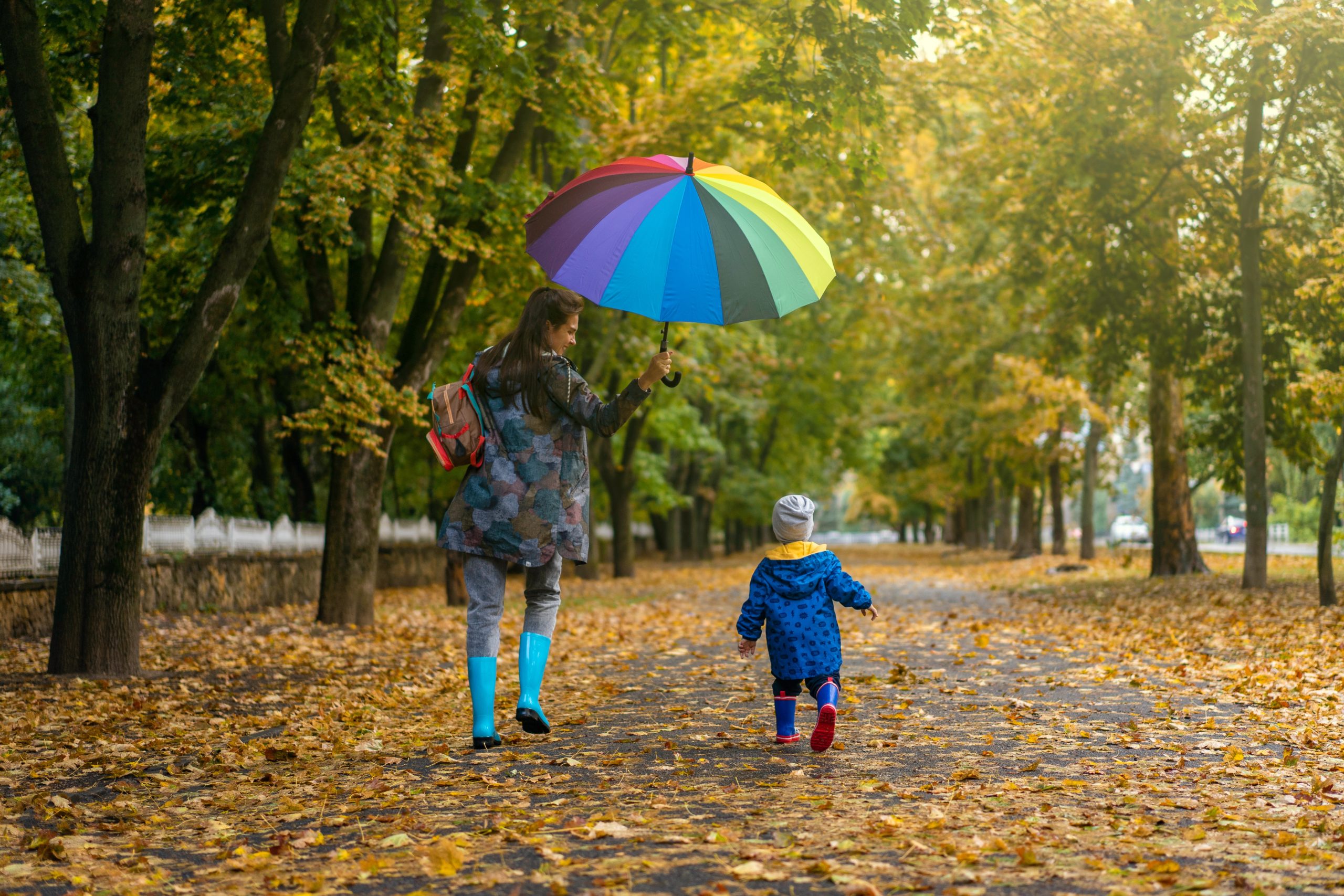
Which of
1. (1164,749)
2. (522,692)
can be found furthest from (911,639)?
(522,692)

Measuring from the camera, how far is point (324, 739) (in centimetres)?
623

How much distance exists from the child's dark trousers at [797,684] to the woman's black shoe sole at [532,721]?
1116mm

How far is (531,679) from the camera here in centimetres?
560

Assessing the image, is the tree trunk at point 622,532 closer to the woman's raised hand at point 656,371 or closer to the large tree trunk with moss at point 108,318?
the large tree trunk with moss at point 108,318

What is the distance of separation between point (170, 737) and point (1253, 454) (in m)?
13.4

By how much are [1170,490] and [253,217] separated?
54.2ft

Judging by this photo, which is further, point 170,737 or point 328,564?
point 328,564

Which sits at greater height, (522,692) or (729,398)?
(729,398)

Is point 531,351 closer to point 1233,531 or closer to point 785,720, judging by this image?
point 785,720

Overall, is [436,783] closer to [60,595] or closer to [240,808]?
[240,808]

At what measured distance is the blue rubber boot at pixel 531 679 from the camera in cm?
556

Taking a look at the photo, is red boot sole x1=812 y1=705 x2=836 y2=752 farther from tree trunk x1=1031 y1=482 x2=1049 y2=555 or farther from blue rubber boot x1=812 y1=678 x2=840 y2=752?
tree trunk x1=1031 y1=482 x2=1049 y2=555

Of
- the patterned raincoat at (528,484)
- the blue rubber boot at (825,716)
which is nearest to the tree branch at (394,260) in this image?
the patterned raincoat at (528,484)

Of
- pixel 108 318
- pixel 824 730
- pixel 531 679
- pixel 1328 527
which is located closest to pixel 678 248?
A: pixel 531 679
